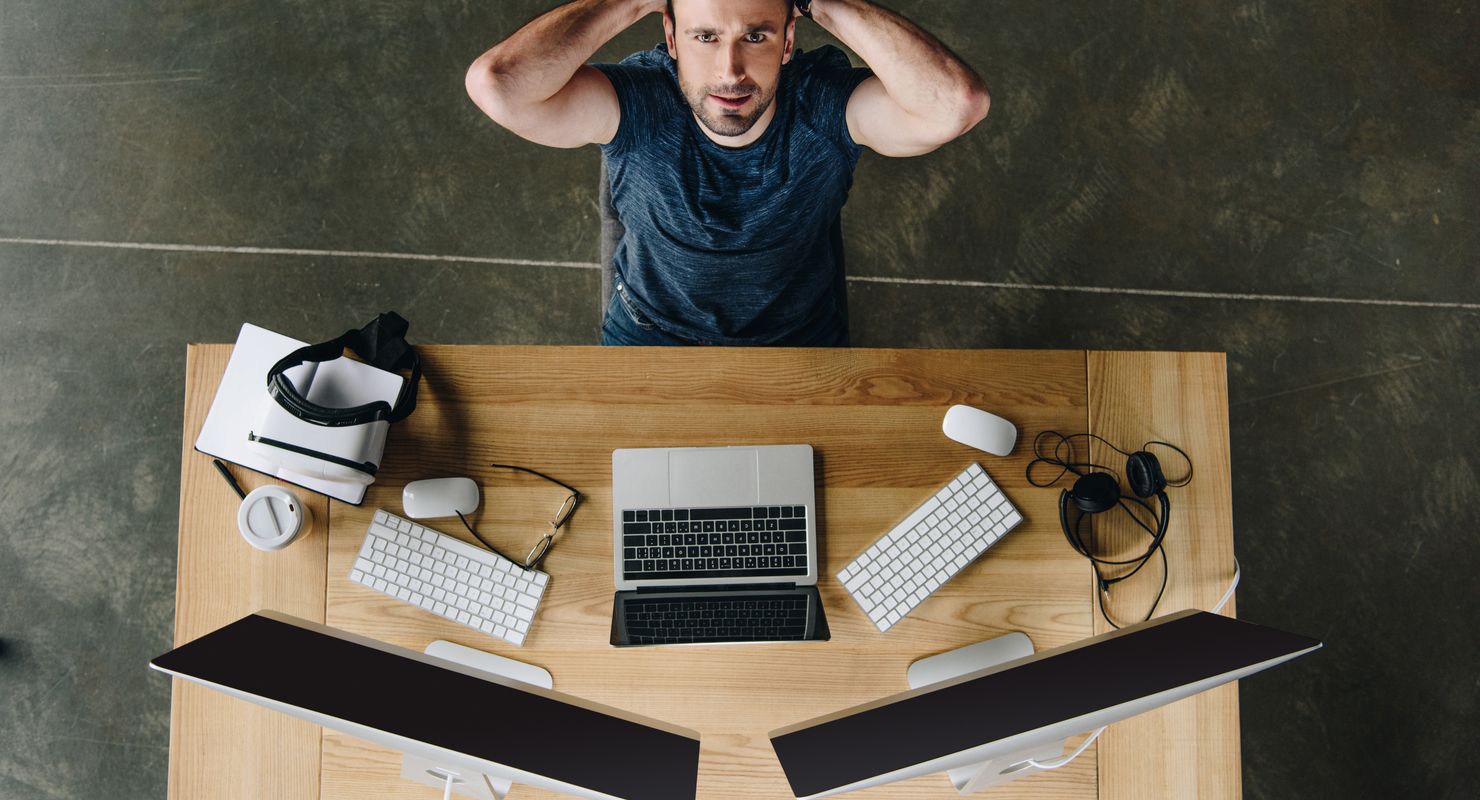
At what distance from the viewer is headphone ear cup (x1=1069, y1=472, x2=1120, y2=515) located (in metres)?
1.35

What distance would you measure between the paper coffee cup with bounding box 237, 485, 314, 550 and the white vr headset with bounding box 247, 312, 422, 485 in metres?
0.05

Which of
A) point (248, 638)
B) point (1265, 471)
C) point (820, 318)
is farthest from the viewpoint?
point (1265, 471)

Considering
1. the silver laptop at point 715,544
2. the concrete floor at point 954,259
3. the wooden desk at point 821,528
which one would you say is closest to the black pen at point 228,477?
the wooden desk at point 821,528

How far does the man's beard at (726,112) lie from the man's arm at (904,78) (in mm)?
148

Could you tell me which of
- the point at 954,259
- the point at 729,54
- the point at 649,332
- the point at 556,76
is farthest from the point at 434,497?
the point at 954,259

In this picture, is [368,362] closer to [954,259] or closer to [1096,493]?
[1096,493]

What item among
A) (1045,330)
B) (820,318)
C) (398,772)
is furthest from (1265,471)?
(398,772)

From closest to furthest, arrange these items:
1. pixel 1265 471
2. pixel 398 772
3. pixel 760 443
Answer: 1. pixel 398 772
2. pixel 760 443
3. pixel 1265 471

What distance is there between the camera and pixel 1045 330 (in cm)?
219

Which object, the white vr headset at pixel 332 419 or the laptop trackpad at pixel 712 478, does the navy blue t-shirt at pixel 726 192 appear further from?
the white vr headset at pixel 332 419

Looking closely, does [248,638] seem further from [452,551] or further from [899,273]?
[899,273]

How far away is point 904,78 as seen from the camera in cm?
138

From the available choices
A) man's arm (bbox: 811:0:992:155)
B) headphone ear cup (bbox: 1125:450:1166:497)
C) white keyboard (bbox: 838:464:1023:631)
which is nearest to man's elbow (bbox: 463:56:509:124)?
man's arm (bbox: 811:0:992:155)

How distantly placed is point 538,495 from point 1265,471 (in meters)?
1.74
